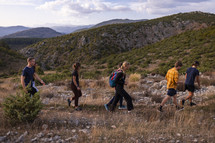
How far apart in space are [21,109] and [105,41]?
112ft

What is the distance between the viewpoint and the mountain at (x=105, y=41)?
34.9 meters

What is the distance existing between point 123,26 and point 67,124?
138 ft

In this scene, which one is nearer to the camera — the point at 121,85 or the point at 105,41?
the point at 121,85

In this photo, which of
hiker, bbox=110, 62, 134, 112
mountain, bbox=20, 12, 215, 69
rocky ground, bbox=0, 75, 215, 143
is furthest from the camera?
mountain, bbox=20, 12, 215, 69

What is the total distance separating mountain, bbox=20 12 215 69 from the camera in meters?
34.9

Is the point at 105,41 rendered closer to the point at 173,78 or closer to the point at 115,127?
the point at 173,78

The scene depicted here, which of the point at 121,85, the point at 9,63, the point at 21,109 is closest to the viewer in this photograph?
the point at 21,109

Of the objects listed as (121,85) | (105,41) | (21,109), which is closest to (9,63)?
(105,41)

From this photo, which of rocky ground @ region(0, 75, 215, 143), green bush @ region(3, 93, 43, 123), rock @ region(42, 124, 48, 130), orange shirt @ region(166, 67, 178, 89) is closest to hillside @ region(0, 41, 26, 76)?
rocky ground @ region(0, 75, 215, 143)

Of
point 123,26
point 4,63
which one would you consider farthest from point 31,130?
point 123,26

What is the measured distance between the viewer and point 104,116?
4.92 m

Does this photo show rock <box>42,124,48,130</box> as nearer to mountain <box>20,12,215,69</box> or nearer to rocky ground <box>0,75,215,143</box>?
rocky ground <box>0,75,215,143</box>

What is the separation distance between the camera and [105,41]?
3738 centimetres

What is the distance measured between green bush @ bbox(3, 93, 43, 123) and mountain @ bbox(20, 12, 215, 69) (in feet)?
91.1
